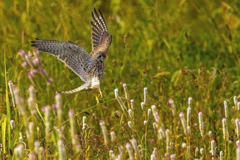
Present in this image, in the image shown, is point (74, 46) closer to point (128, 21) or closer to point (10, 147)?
point (10, 147)

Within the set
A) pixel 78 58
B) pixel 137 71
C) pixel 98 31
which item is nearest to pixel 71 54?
pixel 78 58

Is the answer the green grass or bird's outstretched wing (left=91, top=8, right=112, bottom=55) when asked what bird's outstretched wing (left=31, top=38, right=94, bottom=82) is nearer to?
the green grass

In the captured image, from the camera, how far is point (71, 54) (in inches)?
105

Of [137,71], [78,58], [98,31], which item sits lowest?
[78,58]

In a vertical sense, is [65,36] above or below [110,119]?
above

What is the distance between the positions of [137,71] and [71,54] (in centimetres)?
101

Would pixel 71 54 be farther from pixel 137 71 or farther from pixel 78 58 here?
pixel 137 71

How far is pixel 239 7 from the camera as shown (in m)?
3.48

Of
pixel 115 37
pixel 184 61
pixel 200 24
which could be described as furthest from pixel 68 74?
pixel 200 24

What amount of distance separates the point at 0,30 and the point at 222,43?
8.72 feet

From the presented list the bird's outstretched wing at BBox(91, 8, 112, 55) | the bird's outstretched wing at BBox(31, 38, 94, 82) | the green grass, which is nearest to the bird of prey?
the bird's outstretched wing at BBox(31, 38, 94, 82)

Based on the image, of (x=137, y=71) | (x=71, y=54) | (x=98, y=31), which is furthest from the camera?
(x=137, y=71)

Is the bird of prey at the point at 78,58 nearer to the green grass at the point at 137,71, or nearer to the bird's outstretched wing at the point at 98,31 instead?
the green grass at the point at 137,71

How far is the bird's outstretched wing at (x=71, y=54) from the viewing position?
8.58 ft
